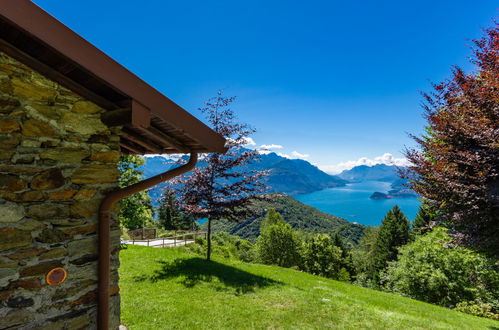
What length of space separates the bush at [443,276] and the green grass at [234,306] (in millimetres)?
8314

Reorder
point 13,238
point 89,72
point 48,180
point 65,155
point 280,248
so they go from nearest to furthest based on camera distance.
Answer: point 13,238 → point 89,72 → point 48,180 → point 65,155 → point 280,248

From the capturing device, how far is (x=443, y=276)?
1515 cm

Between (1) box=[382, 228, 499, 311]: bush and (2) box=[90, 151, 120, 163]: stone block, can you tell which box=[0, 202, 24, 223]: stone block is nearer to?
(2) box=[90, 151, 120, 163]: stone block

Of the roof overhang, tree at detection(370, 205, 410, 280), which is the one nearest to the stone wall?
the roof overhang

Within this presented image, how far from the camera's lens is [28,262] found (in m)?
2.34

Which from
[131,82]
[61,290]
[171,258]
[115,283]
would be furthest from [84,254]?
[171,258]

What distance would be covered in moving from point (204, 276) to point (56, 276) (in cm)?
649

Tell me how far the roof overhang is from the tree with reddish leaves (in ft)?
18.9

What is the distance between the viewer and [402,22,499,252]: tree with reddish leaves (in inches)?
206

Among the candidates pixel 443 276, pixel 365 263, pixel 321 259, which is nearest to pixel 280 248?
pixel 321 259

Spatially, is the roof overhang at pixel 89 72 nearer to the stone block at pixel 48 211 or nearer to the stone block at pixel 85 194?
the stone block at pixel 85 194

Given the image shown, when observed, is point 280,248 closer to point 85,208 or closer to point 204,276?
point 204,276

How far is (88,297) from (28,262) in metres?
0.74

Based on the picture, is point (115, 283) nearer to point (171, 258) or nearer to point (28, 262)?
point (28, 262)
